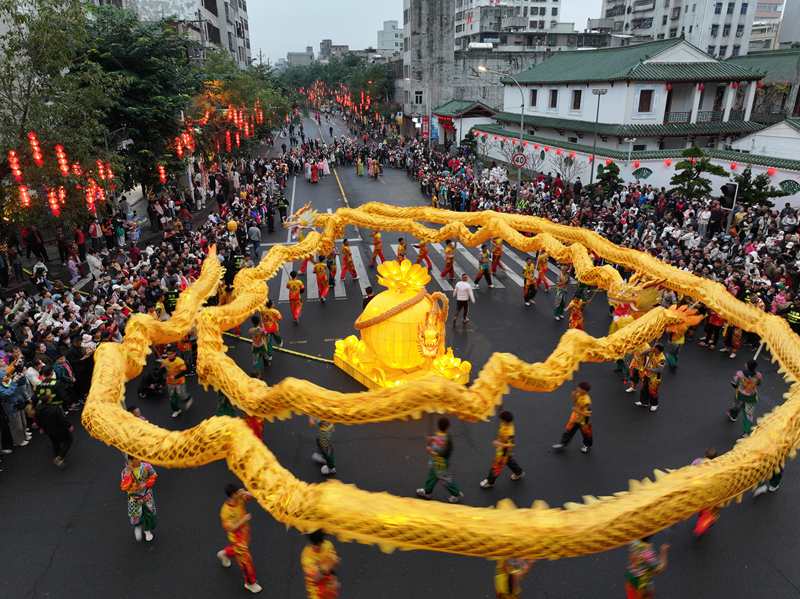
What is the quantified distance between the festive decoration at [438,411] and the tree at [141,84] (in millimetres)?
11803

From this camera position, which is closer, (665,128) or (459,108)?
(665,128)

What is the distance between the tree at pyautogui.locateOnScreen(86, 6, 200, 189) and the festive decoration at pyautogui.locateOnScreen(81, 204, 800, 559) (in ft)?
38.7

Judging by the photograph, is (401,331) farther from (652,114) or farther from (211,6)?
(211,6)

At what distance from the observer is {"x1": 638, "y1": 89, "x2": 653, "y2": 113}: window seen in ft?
94.4

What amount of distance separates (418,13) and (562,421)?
197 ft

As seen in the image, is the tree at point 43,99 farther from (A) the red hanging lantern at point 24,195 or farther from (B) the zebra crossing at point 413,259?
(B) the zebra crossing at point 413,259

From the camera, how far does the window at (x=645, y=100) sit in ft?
94.4

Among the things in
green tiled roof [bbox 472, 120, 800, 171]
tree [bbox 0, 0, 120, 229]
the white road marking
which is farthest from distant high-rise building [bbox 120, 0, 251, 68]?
green tiled roof [bbox 472, 120, 800, 171]

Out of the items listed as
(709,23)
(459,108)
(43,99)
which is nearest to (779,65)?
(459,108)

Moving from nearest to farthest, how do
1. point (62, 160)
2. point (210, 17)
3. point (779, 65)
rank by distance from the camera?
point (62, 160), point (779, 65), point (210, 17)

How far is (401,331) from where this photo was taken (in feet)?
33.2

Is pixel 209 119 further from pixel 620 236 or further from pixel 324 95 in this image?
pixel 324 95

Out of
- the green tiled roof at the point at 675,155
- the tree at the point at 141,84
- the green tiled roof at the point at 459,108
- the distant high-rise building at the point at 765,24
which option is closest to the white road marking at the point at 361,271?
the tree at the point at 141,84

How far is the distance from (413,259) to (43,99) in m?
12.0
